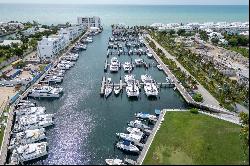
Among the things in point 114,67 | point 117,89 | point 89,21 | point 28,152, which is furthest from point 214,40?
point 28,152

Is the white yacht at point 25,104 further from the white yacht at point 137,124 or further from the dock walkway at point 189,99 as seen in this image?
the dock walkway at point 189,99

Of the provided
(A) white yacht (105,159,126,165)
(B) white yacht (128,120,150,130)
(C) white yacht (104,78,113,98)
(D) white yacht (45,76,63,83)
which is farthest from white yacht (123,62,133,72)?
(A) white yacht (105,159,126,165)

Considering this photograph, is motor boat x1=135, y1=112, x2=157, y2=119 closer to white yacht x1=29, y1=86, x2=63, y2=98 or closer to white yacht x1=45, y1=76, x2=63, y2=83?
white yacht x1=29, y1=86, x2=63, y2=98

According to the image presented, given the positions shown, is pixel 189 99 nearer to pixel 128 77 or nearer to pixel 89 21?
pixel 128 77

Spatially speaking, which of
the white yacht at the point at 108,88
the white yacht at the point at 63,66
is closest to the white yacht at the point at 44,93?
the white yacht at the point at 108,88

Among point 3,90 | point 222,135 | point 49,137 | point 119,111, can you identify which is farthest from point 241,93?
point 3,90

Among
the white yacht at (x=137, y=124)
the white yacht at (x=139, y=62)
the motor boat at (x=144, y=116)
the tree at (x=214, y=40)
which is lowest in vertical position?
the white yacht at (x=137, y=124)
